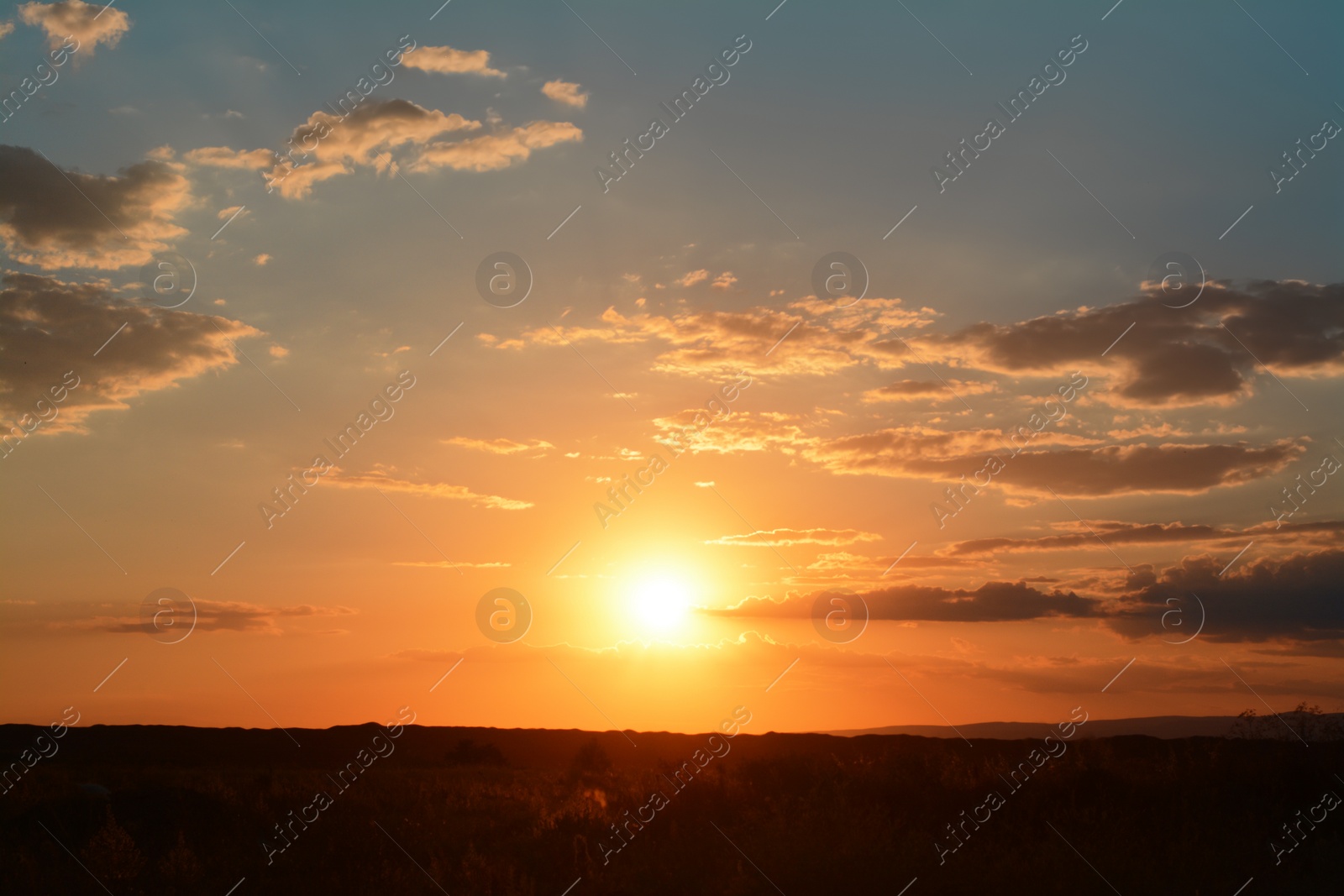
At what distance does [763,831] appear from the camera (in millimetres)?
14664

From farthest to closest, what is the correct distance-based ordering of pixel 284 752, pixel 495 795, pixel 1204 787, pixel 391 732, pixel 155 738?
pixel 391 732 → pixel 155 738 → pixel 284 752 → pixel 495 795 → pixel 1204 787

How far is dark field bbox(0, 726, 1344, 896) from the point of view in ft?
42.1

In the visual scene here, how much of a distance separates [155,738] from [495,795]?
2294 inches

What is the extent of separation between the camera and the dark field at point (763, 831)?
1283cm

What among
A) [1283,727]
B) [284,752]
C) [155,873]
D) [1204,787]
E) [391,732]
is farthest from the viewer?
[391,732]

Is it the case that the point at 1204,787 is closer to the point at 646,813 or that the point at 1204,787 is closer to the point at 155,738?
the point at 646,813

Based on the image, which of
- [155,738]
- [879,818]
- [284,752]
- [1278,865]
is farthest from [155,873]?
[155,738]

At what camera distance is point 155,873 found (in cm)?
1400

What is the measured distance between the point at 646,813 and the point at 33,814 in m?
11.7

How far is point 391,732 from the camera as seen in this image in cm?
7694

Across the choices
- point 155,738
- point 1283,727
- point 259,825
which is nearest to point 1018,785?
point 1283,727

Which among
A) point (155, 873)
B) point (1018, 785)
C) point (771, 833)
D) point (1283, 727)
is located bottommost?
point (1283, 727)

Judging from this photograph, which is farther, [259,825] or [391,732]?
[391,732]

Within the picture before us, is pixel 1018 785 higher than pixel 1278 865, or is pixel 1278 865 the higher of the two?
pixel 1018 785
